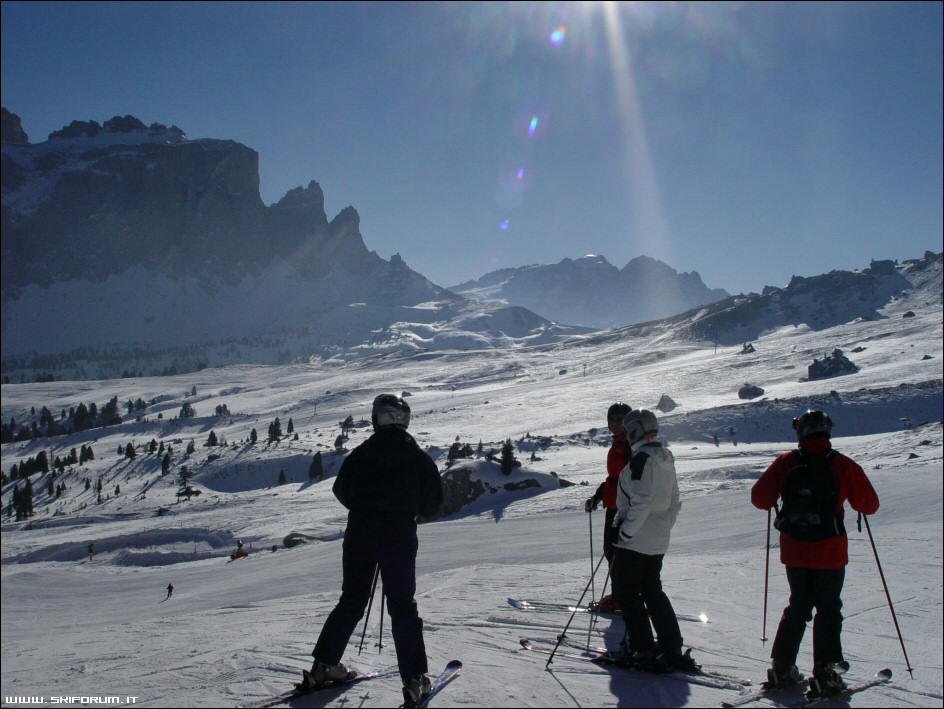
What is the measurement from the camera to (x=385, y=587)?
4.88 meters

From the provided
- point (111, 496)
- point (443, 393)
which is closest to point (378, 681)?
point (111, 496)

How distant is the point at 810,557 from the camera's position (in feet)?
17.0

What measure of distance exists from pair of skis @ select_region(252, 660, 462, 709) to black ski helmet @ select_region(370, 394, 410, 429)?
2148 millimetres

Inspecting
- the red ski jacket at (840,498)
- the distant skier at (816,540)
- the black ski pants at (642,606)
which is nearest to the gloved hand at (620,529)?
the black ski pants at (642,606)

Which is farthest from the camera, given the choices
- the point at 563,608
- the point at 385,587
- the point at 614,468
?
the point at 563,608

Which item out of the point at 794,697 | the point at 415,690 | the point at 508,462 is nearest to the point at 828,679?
the point at 794,697

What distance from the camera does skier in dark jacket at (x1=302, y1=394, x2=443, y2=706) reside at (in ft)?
16.0

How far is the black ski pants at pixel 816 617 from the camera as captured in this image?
5148mm

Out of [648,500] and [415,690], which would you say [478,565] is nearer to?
[648,500]

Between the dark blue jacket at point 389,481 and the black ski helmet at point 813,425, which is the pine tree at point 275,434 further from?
the black ski helmet at point 813,425

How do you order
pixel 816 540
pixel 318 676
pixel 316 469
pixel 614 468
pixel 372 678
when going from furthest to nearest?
pixel 316 469
pixel 614 468
pixel 372 678
pixel 816 540
pixel 318 676

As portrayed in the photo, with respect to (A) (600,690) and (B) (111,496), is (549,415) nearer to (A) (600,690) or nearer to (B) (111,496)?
(B) (111,496)

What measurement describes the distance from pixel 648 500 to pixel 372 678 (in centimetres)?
289

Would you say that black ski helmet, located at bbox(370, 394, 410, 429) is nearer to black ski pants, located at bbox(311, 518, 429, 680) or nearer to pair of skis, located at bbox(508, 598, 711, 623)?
black ski pants, located at bbox(311, 518, 429, 680)
